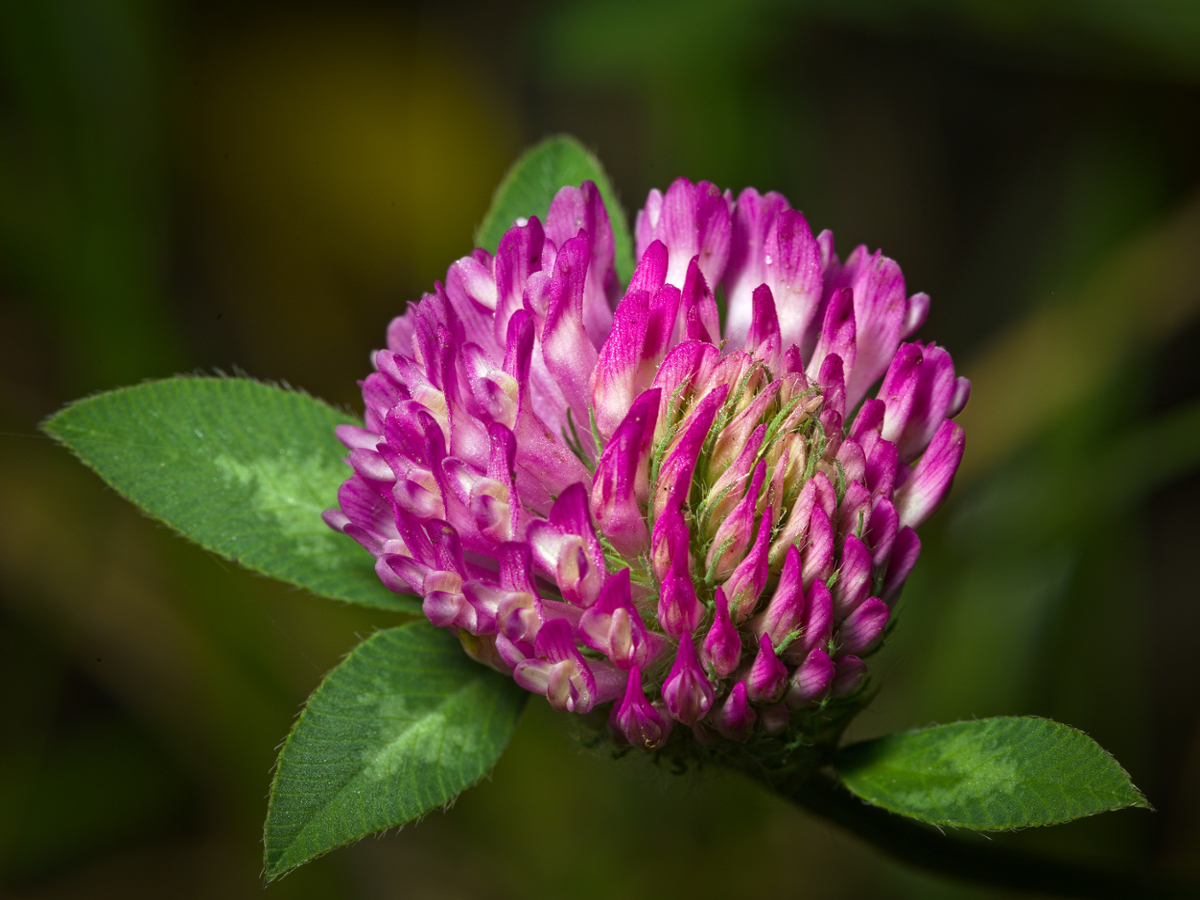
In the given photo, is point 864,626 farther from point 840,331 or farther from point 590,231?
point 590,231

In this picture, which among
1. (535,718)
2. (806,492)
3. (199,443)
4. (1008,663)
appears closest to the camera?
(806,492)

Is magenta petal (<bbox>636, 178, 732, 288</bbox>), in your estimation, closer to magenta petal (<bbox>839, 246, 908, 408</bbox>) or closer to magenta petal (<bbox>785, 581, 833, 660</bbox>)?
magenta petal (<bbox>839, 246, 908, 408</bbox>)

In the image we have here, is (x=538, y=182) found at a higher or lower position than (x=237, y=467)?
higher

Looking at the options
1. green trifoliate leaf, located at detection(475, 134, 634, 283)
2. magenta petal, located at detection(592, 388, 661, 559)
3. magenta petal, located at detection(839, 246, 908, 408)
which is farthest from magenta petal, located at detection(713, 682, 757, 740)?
green trifoliate leaf, located at detection(475, 134, 634, 283)

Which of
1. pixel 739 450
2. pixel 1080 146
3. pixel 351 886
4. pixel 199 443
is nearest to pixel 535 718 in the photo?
pixel 351 886

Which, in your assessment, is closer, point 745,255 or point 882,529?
point 882,529

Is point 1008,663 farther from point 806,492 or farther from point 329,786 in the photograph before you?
point 329,786

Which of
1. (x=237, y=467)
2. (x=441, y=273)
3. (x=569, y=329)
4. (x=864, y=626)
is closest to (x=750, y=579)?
(x=864, y=626)
